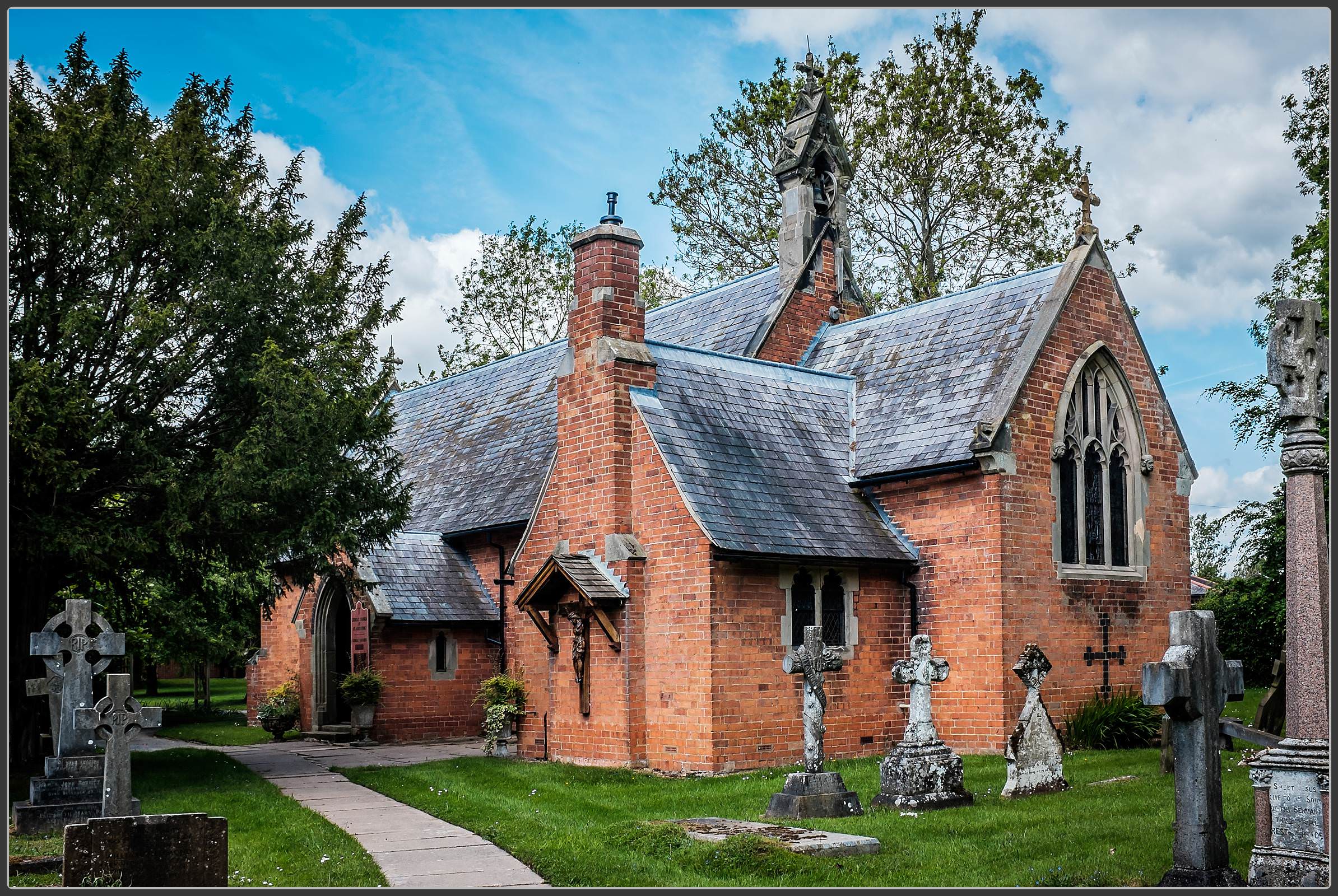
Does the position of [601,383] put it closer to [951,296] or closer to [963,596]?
[963,596]

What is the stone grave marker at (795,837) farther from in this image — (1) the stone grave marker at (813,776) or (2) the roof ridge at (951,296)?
(2) the roof ridge at (951,296)

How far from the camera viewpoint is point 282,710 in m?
25.3

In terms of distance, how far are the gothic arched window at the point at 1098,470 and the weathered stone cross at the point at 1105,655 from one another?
0.90 meters

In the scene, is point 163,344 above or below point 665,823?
above

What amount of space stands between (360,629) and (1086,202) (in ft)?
50.3

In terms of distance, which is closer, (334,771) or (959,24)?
(334,771)

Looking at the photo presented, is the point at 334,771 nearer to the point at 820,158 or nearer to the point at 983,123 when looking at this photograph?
the point at 820,158

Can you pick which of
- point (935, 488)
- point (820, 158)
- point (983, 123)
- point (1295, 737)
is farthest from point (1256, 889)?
point (983, 123)

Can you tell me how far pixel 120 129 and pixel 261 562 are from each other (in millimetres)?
6458

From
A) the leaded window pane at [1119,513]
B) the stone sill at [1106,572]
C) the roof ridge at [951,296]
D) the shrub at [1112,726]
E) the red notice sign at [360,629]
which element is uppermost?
the roof ridge at [951,296]

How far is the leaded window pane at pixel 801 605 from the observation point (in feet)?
57.3

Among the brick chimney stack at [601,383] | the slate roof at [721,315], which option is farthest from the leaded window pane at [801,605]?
the slate roof at [721,315]

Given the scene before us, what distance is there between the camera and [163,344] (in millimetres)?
16531

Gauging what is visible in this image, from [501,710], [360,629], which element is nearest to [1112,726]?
[501,710]
